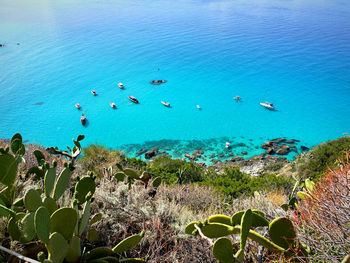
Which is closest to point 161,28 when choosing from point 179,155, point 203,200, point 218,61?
point 218,61

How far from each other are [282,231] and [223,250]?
619 millimetres

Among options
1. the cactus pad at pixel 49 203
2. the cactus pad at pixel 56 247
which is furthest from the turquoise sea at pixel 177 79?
the cactus pad at pixel 56 247

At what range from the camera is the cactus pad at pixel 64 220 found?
2004mm

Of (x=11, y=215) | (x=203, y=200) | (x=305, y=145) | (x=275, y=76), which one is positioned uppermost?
(x=11, y=215)

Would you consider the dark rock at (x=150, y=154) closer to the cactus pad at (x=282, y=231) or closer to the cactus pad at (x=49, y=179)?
the cactus pad at (x=49, y=179)

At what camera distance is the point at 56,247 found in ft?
5.93

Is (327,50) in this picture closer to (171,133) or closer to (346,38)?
(346,38)

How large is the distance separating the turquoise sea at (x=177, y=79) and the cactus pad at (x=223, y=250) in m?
17.1

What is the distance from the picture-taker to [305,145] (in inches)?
785

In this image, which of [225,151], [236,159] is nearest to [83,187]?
[236,159]

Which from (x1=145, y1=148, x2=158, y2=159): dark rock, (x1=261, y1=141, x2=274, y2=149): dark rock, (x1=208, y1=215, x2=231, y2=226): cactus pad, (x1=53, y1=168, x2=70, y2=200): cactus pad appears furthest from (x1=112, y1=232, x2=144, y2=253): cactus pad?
(x1=261, y1=141, x2=274, y2=149): dark rock

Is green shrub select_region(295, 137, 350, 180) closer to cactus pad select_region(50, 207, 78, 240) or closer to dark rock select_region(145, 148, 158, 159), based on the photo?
dark rock select_region(145, 148, 158, 159)

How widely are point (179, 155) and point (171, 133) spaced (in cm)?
357

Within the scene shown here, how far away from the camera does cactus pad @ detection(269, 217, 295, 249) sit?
2262 mm
